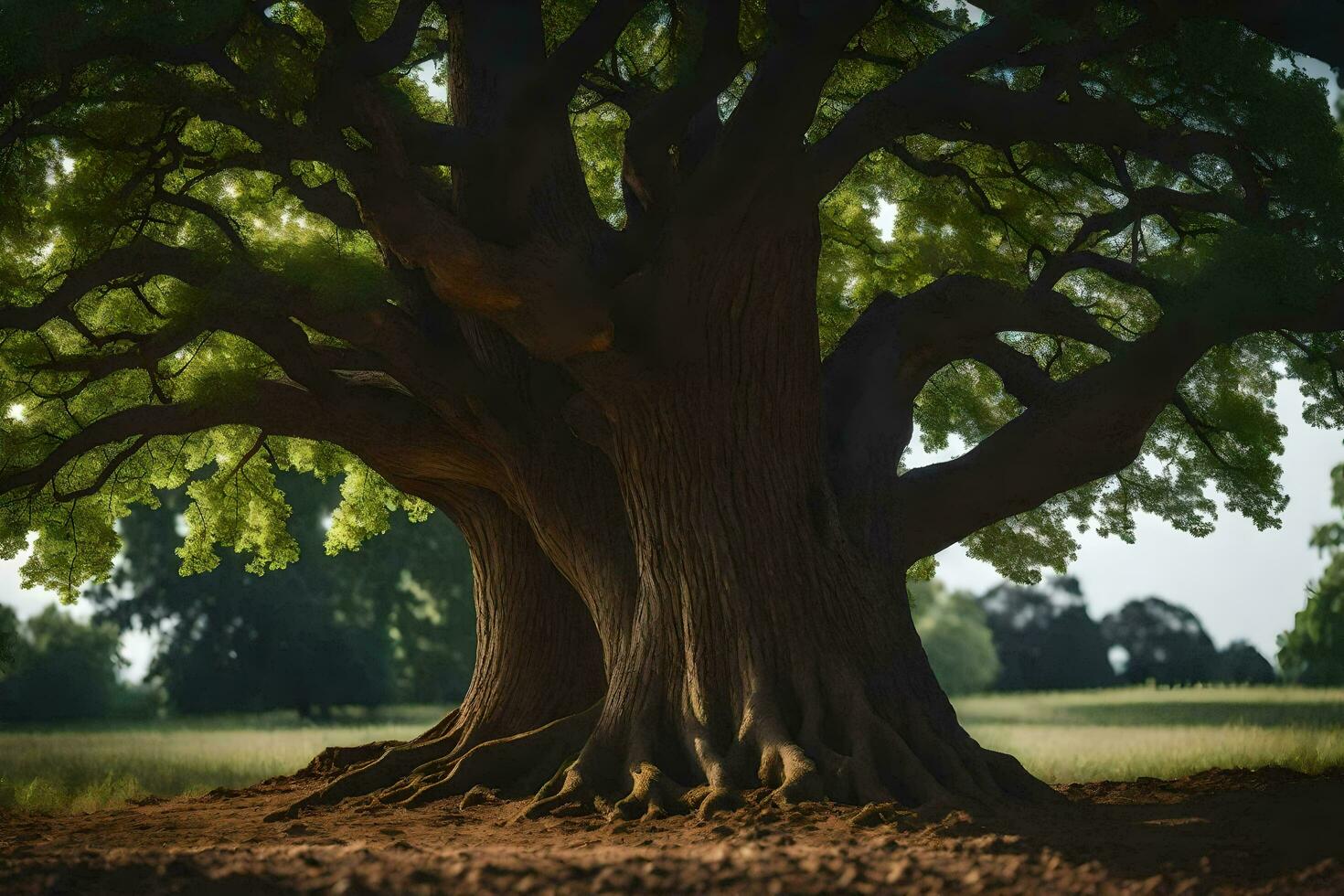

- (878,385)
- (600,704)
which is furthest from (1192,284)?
(600,704)

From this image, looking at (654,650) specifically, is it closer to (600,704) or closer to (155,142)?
(600,704)

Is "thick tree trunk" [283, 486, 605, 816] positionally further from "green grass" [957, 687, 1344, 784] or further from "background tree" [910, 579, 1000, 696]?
"background tree" [910, 579, 1000, 696]

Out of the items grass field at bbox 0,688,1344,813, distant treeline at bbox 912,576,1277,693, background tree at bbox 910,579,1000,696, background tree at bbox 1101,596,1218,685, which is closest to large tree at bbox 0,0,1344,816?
grass field at bbox 0,688,1344,813

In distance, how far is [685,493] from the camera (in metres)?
9.35

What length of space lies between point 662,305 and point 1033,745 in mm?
9277

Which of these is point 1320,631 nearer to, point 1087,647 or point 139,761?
point 1087,647

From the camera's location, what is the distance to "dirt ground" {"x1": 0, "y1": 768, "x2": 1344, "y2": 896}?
4965 mm

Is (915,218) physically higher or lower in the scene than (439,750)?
higher

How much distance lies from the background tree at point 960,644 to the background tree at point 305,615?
710 inches

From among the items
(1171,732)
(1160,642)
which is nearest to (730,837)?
(1171,732)

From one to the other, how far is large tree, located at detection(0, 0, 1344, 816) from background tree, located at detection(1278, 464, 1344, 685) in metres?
17.7

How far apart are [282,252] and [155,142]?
1589 millimetres

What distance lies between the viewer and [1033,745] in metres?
15.7

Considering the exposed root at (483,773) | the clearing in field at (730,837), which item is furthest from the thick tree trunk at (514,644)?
the clearing in field at (730,837)
